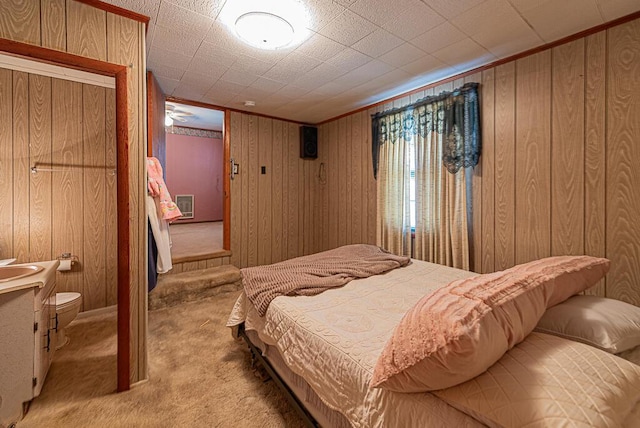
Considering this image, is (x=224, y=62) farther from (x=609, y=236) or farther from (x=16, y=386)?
(x=609, y=236)

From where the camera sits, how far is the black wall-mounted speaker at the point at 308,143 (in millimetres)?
4527

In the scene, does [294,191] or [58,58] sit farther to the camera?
[294,191]

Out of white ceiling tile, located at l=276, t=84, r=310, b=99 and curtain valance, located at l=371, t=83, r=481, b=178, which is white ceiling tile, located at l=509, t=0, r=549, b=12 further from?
white ceiling tile, located at l=276, t=84, r=310, b=99

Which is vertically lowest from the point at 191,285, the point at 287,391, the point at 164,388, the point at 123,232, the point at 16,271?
the point at 164,388

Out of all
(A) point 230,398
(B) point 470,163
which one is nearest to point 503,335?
(A) point 230,398

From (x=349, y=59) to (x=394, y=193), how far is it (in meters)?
1.58

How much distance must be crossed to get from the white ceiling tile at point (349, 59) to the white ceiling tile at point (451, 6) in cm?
70

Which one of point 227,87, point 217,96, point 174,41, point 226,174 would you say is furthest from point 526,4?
point 226,174

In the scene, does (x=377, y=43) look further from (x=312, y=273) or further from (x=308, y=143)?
(x=308, y=143)

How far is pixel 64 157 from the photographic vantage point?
234cm

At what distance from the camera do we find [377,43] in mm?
2189

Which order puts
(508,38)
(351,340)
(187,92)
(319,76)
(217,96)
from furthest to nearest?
(217,96), (187,92), (319,76), (508,38), (351,340)

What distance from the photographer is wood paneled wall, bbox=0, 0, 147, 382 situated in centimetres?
155

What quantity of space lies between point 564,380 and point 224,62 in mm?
2965
